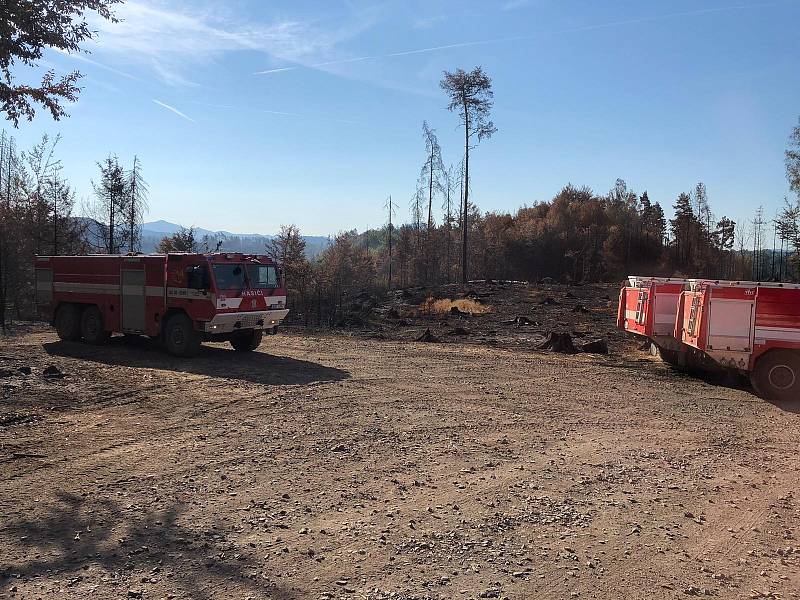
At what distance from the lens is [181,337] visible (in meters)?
14.5

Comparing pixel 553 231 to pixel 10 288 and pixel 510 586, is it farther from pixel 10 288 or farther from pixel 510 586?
pixel 510 586

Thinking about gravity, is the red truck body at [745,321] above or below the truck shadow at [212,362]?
above

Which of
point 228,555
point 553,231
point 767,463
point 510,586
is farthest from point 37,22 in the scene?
point 553,231

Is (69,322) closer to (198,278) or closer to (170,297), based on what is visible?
(170,297)

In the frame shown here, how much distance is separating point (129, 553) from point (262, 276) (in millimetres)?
10811

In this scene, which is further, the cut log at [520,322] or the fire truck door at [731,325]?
the cut log at [520,322]

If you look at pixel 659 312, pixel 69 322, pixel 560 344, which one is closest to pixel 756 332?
pixel 659 312

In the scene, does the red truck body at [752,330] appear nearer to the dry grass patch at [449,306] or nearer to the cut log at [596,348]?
the cut log at [596,348]

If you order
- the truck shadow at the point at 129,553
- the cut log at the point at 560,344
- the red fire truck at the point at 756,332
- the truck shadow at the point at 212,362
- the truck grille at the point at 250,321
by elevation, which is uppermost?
the red fire truck at the point at 756,332

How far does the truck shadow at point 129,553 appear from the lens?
4.09m

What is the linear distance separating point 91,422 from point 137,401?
4.62 feet

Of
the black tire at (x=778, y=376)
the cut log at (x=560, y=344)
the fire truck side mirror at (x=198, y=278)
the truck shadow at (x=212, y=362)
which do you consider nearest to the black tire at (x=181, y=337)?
the truck shadow at (x=212, y=362)

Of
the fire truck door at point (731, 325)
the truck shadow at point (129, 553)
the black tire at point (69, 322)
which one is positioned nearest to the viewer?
the truck shadow at point (129, 553)

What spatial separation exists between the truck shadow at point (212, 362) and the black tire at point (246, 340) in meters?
0.20
